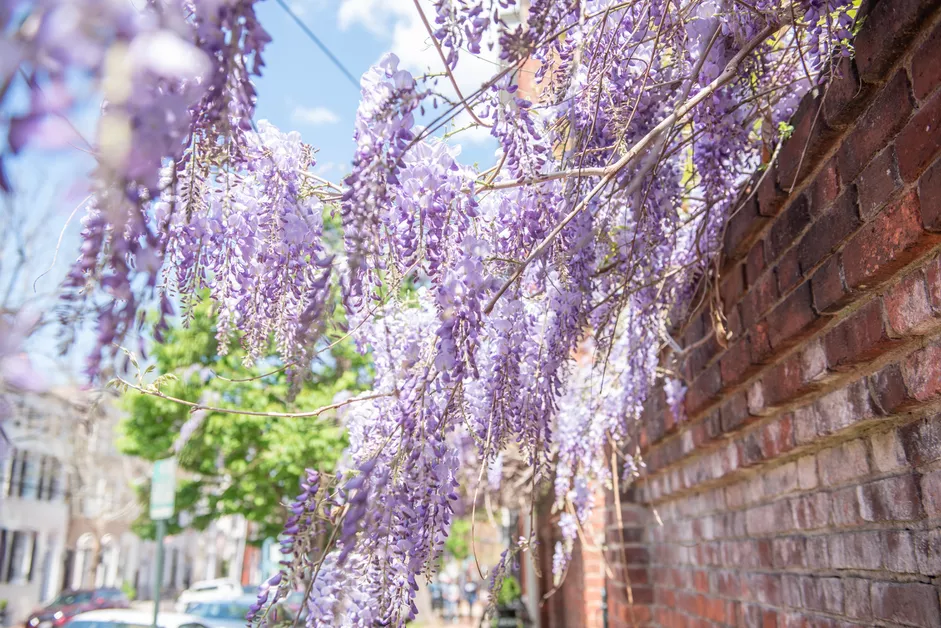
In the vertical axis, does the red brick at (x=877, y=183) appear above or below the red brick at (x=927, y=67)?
below

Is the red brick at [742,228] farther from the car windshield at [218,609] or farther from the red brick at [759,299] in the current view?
the car windshield at [218,609]

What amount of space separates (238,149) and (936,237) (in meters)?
1.29

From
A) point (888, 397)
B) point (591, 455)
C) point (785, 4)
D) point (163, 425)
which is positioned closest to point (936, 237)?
point (888, 397)

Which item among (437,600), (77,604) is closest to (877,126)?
(77,604)

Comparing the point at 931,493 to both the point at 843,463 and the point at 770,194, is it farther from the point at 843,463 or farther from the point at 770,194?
the point at 770,194

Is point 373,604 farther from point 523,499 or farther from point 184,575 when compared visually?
point 184,575

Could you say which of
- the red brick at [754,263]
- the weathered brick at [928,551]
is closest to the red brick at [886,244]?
the weathered brick at [928,551]

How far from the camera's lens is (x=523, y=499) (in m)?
8.56

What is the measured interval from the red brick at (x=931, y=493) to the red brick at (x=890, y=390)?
13cm

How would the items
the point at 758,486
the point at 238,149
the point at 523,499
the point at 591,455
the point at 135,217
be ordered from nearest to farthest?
the point at 135,217 < the point at 238,149 < the point at 758,486 < the point at 591,455 < the point at 523,499

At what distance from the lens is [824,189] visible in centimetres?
182

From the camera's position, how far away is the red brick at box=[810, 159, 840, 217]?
5.77ft

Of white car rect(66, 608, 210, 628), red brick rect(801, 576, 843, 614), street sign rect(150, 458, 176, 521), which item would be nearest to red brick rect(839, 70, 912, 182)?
red brick rect(801, 576, 843, 614)

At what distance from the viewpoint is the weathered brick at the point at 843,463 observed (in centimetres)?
176
